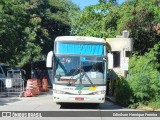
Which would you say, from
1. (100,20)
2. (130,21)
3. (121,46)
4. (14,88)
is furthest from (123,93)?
(100,20)

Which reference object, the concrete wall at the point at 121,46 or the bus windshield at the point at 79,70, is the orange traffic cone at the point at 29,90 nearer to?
the concrete wall at the point at 121,46

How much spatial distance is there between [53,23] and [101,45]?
32.7 metres

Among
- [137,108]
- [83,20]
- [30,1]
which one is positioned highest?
[30,1]

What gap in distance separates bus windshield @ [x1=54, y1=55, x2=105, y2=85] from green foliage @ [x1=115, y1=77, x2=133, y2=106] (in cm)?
245

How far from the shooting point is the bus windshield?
757 inches

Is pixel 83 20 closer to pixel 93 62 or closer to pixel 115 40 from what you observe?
pixel 115 40

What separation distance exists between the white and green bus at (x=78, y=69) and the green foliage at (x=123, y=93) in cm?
232

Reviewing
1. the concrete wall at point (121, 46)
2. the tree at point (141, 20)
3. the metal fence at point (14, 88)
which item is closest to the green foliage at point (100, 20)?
the tree at point (141, 20)

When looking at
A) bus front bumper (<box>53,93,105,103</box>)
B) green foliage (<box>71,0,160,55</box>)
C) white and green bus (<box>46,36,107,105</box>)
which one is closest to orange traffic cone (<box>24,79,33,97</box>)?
white and green bus (<box>46,36,107,105</box>)

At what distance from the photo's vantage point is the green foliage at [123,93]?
21219mm

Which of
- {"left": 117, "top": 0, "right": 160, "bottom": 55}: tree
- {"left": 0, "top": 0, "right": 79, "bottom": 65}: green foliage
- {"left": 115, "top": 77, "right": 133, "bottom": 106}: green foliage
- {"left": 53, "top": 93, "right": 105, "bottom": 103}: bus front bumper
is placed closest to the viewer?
A: {"left": 53, "top": 93, "right": 105, "bottom": 103}: bus front bumper

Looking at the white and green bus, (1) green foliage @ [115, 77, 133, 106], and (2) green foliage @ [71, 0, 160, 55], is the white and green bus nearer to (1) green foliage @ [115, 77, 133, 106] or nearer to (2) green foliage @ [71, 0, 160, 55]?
(1) green foliage @ [115, 77, 133, 106]

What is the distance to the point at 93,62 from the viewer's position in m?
19.7

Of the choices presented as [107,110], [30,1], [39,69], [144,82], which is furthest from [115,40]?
[30,1]
